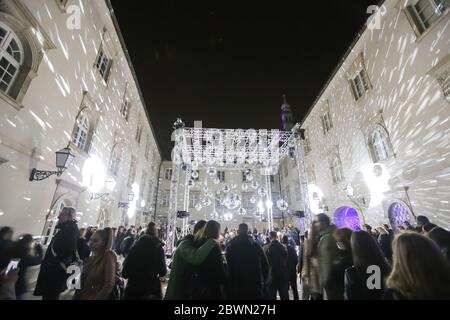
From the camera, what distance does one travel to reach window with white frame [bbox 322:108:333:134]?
13622 mm

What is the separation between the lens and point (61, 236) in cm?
322

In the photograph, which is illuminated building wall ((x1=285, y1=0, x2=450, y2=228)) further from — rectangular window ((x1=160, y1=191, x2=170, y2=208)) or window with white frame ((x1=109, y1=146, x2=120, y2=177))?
rectangular window ((x1=160, y1=191, x2=170, y2=208))

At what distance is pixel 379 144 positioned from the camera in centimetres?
948

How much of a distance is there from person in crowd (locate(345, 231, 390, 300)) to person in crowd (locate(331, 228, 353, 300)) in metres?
0.54

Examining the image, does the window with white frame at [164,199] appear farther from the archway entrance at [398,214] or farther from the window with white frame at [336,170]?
the archway entrance at [398,214]

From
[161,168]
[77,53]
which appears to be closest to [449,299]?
[77,53]

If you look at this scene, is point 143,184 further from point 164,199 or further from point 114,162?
point 164,199

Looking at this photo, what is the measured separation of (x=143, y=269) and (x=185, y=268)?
0.73 meters

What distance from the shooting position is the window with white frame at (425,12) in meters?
6.60

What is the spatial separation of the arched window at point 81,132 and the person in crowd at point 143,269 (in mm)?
6424

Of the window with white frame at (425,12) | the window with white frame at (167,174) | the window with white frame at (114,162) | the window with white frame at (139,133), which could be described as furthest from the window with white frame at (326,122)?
the window with white frame at (167,174)

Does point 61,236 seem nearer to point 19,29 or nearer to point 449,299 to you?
point 449,299

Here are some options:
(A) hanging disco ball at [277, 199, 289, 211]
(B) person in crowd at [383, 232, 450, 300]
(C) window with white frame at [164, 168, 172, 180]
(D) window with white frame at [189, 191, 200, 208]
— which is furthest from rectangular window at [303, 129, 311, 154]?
(B) person in crowd at [383, 232, 450, 300]

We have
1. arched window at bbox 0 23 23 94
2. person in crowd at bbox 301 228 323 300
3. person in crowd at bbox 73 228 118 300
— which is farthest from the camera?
arched window at bbox 0 23 23 94
